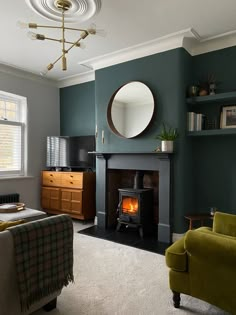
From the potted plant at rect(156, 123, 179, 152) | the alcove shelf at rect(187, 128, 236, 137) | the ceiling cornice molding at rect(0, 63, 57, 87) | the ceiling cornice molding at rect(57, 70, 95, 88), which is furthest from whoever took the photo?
the ceiling cornice molding at rect(57, 70, 95, 88)

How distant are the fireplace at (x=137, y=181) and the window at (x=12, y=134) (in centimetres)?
174

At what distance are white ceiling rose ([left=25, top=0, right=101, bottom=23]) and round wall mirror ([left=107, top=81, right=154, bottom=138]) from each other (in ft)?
4.47

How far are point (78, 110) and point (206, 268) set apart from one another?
420 cm

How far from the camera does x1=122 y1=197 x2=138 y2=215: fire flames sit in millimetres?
3862

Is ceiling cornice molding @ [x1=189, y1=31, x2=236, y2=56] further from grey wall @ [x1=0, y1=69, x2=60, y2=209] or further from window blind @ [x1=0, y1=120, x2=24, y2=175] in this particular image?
window blind @ [x1=0, y1=120, x2=24, y2=175]

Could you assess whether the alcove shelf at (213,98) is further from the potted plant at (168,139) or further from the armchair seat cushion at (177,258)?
the armchair seat cushion at (177,258)

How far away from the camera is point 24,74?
4.85 metres

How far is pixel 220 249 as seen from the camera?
1616 millimetres

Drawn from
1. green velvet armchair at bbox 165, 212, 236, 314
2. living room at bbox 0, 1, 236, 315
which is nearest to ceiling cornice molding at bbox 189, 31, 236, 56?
living room at bbox 0, 1, 236, 315

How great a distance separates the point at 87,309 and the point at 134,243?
157cm

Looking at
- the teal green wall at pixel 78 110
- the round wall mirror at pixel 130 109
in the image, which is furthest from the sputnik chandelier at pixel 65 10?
the teal green wall at pixel 78 110

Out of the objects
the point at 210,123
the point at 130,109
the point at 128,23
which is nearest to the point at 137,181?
the point at 130,109

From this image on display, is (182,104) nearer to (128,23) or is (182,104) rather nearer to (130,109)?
(130,109)

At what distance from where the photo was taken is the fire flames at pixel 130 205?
3862 mm
